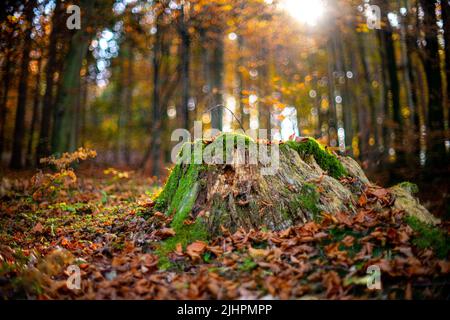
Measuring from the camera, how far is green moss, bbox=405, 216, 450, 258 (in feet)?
11.7

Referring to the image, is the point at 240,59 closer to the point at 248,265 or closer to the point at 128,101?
the point at 128,101

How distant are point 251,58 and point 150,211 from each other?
16800mm

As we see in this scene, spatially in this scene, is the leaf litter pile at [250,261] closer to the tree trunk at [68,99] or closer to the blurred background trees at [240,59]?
the blurred background trees at [240,59]

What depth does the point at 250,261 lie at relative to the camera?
3.66 metres

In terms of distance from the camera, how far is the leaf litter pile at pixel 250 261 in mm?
3172

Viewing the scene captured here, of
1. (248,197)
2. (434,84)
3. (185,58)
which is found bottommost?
(248,197)

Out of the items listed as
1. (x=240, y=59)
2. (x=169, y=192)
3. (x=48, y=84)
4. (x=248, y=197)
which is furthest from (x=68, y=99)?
(x=240, y=59)

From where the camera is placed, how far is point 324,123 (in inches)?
1000

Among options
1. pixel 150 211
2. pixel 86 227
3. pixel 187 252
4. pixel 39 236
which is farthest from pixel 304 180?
pixel 39 236

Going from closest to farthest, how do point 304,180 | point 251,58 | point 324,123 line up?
point 304,180, point 251,58, point 324,123

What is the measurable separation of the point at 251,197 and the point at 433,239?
2180mm

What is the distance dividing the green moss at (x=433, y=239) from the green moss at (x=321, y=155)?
5.71 feet
